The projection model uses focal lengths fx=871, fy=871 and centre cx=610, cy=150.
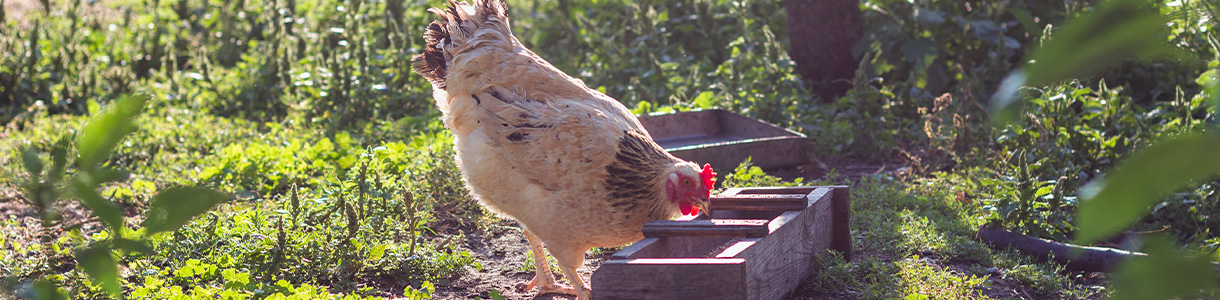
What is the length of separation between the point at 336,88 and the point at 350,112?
0.25 meters

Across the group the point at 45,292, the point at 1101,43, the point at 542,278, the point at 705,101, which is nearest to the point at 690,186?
the point at 542,278

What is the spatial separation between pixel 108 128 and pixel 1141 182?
1.01 metres

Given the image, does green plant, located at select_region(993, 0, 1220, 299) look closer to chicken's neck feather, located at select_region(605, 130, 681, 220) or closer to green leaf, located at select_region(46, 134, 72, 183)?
green leaf, located at select_region(46, 134, 72, 183)

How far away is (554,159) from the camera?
3691 millimetres

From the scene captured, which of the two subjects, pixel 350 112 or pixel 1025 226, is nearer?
pixel 1025 226

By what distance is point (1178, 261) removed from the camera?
67 cm

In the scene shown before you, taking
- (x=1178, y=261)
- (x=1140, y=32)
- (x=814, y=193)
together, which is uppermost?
(x=1140, y=32)

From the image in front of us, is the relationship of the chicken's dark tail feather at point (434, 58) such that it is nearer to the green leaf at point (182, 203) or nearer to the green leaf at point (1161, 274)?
the green leaf at point (182, 203)

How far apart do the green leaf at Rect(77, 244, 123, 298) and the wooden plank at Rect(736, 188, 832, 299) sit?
7.20 feet

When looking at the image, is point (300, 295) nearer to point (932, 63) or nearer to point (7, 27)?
point (932, 63)

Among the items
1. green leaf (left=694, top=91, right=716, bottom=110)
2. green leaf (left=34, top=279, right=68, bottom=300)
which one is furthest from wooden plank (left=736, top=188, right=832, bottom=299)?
green leaf (left=694, top=91, right=716, bottom=110)

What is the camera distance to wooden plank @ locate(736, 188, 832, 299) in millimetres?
3131

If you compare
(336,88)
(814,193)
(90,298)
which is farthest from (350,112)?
(814,193)

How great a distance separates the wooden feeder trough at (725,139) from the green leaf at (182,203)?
14.7 ft
